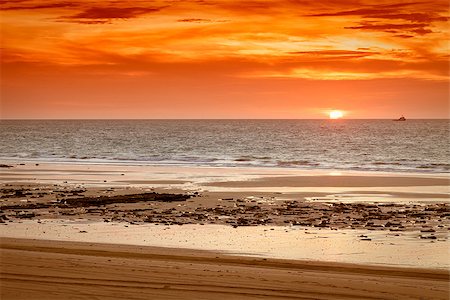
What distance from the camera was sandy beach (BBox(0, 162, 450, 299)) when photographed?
10695mm

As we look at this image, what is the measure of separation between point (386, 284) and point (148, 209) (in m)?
11.7

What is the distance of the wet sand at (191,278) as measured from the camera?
33.3 ft

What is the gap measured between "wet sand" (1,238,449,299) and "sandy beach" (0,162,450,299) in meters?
0.02

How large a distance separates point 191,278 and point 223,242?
4670 millimetres

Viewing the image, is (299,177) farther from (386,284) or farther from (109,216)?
(386,284)

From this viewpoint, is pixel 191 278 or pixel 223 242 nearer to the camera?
pixel 191 278

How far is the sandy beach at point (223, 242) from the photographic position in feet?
35.1

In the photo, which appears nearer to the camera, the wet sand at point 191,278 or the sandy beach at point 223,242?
the wet sand at point 191,278

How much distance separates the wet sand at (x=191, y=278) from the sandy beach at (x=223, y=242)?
0.02 meters

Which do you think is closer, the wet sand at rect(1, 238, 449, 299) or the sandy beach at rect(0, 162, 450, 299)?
the wet sand at rect(1, 238, 449, 299)

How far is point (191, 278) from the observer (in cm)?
1116

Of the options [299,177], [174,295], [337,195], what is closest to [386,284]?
[174,295]

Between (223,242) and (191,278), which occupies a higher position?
(191,278)

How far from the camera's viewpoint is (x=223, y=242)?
15805 mm
